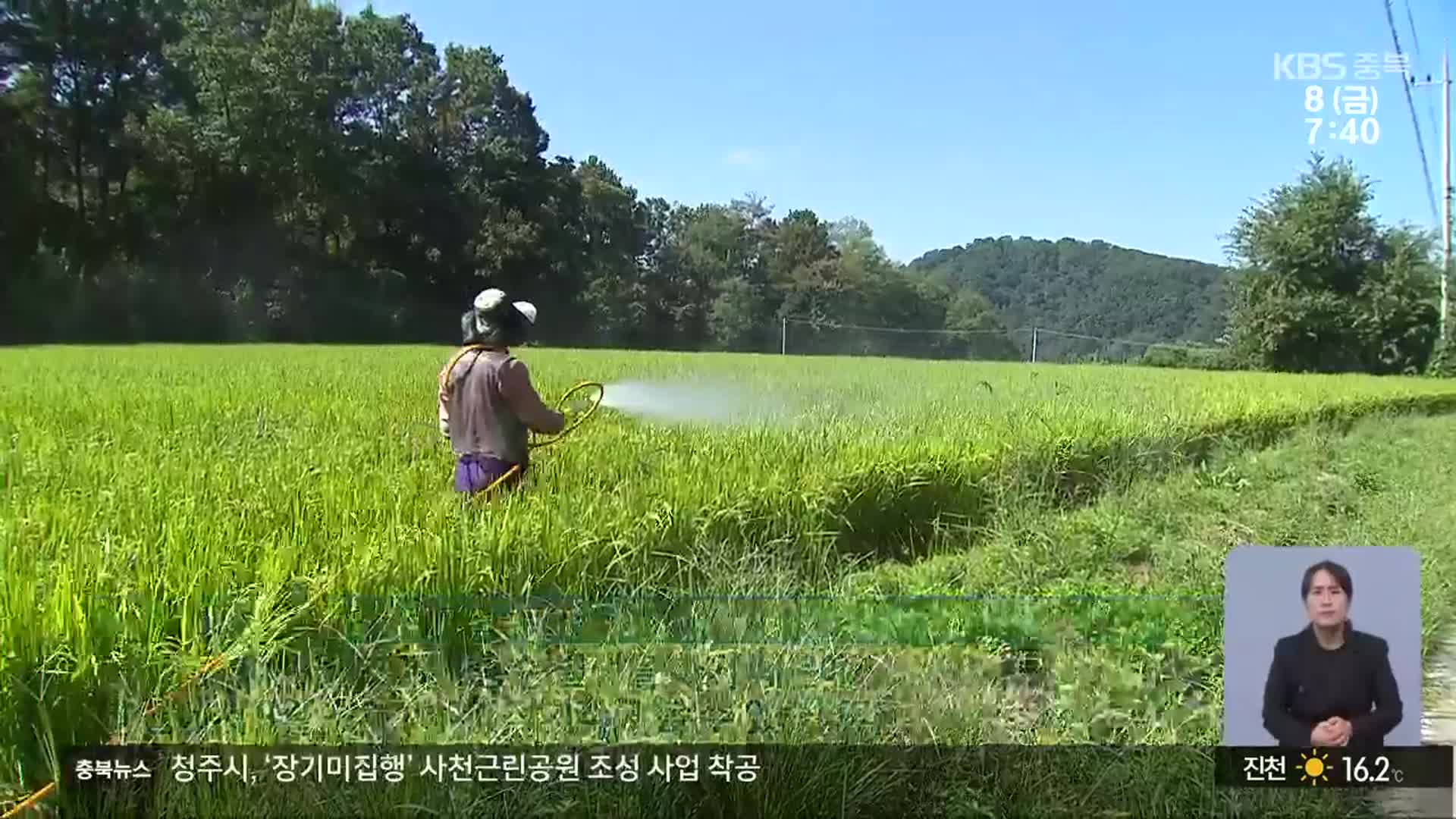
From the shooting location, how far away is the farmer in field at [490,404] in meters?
2.17

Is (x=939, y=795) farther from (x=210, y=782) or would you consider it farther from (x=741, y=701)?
(x=210, y=782)

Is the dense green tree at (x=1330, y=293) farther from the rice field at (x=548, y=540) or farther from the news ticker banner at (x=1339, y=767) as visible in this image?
the news ticker banner at (x=1339, y=767)

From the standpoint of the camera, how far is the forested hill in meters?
2.22

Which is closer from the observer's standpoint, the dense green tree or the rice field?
the rice field

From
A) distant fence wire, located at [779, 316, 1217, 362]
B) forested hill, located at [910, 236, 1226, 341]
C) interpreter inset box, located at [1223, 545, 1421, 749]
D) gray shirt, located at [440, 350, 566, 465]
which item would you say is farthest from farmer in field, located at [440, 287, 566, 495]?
interpreter inset box, located at [1223, 545, 1421, 749]

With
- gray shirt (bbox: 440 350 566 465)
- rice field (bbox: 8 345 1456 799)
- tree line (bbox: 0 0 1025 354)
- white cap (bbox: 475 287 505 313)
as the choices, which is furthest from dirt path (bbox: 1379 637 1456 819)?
white cap (bbox: 475 287 505 313)

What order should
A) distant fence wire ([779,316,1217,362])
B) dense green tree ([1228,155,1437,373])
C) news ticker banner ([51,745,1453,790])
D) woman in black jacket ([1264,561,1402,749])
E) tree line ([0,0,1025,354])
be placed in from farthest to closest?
distant fence wire ([779,316,1217,362]), dense green tree ([1228,155,1437,373]), tree line ([0,0,1025,354]), woman in black jacket ([1264,561,1402,749]), news ticker banner ([51,745,1453,790])

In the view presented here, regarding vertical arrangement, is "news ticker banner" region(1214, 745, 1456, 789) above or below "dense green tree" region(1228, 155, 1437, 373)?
below

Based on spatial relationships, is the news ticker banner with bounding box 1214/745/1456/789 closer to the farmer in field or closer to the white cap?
the farmer in field

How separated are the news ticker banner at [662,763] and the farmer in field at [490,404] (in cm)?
66

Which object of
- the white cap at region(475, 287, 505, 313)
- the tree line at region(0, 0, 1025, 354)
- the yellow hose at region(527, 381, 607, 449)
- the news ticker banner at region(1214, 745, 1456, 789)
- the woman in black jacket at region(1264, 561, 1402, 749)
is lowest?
the news ticker banner at region(1214, 745, 1456, 789)

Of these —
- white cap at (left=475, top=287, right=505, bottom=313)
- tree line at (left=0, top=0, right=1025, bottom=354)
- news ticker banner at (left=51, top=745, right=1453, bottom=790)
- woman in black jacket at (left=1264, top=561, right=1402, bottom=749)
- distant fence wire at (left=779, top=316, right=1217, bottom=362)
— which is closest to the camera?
news ticker banner at (left=51, top=745, right=1453, bottom=790)

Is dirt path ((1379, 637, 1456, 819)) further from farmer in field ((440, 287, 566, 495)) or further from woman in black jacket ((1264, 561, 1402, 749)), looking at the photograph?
farmer in field ((440, 287, 566, 495))

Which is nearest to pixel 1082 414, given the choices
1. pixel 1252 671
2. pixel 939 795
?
pixel 1252 671
